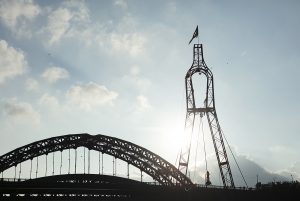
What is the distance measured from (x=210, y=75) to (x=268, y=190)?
2664 centimetres

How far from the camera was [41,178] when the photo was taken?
71688 millimetres

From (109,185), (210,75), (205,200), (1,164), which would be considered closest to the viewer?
(109,185)

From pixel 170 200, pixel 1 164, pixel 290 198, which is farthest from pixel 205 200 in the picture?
pixel 1 164

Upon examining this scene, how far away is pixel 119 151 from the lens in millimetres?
80938

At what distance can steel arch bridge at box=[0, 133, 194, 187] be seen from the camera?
78312 mm

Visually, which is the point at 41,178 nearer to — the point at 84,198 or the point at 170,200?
the point at 84,198

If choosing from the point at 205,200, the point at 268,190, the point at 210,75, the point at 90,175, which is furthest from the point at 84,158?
the point at 268,190

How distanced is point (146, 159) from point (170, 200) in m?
8.76

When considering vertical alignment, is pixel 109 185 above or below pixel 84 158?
below

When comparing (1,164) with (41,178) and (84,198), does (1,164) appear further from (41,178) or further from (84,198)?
(84,198)

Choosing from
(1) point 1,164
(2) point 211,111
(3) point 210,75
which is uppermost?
(3) point 210,75

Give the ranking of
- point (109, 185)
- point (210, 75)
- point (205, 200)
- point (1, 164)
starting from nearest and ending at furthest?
point (109, 185) → point (1, 164) → point (205, 200) → point (210, 75)

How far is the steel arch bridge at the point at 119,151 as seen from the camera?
257ft

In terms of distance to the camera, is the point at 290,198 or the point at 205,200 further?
the point at 290,198
